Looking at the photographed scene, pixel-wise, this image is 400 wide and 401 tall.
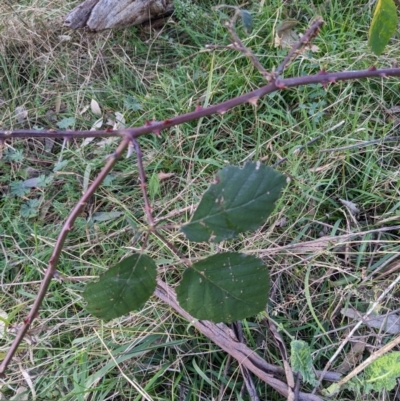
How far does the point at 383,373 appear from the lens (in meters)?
1.16

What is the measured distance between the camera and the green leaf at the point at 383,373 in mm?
1137

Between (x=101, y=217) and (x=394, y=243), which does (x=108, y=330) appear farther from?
(x=394, y=243)


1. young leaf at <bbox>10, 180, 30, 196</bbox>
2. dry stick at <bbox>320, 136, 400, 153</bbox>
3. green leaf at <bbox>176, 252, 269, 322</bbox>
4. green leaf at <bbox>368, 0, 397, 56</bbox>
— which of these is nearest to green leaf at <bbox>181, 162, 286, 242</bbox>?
green leaf at <bbox>176, 252, 269, 322</bbox>

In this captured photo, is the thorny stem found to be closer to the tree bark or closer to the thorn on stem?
the thorn on stem

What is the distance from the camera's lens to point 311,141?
1713 mm

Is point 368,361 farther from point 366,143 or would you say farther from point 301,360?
point 366,143

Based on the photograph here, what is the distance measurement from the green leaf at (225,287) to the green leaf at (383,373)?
0.63 m

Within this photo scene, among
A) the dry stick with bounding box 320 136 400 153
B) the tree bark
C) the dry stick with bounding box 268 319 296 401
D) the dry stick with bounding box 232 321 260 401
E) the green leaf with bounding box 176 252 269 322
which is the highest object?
the green leaf with bounding box 176 252 269 322

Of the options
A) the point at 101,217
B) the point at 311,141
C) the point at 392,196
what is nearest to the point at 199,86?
the point at 311,141

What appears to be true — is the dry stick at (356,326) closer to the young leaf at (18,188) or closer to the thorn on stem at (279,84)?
the thorn on stem at (279,84)

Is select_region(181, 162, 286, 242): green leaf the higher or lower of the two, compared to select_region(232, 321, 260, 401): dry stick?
higher

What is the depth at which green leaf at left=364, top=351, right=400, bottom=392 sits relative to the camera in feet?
3.73

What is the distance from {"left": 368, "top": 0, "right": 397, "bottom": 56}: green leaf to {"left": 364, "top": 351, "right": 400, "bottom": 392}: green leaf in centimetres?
76

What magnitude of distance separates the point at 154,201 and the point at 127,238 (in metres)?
0.17
